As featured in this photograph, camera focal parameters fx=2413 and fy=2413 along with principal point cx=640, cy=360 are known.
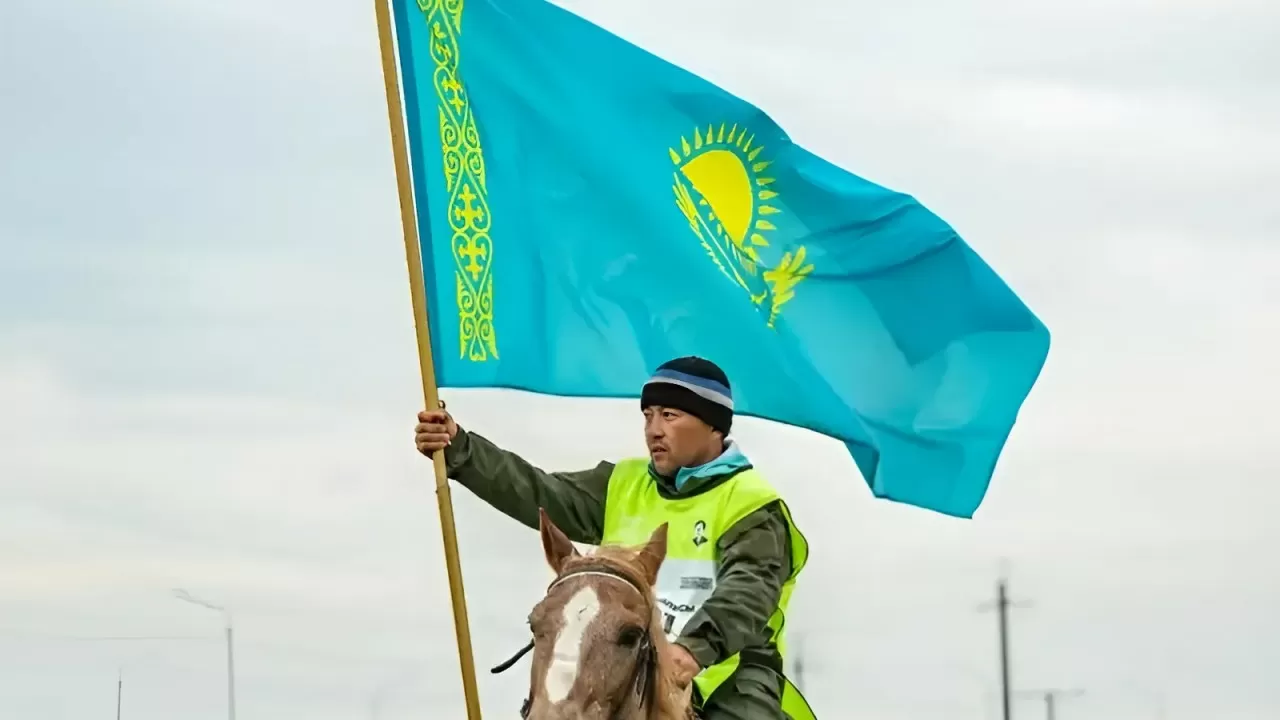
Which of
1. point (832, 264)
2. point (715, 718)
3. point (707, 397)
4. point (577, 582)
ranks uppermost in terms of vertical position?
point (832, 264)

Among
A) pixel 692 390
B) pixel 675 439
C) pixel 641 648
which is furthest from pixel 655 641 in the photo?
pixel 692 390

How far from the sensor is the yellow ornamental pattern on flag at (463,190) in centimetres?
1256

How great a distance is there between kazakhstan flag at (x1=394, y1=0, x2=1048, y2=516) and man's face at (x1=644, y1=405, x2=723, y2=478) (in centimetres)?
178

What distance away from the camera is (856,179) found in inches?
551

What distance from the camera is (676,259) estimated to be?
43.8 ft

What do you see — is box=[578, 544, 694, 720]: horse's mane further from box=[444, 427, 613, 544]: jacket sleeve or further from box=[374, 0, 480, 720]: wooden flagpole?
box=[444, 427, 613, 544]: jacket sleeve

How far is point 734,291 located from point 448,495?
286 centimetres

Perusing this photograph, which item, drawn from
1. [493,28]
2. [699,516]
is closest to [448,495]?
[699,516]

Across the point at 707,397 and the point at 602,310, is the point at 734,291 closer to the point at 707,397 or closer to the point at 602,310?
the point at 602,310

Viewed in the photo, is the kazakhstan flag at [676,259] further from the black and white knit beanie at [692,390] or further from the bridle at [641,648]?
the bridle at [641,648]

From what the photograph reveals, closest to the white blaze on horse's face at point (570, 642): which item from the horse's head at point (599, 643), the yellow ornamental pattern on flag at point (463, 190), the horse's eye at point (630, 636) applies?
the horse's head at point (599, 643)

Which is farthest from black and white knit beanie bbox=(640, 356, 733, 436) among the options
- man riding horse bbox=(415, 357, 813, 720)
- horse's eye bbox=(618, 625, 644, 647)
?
horse's eye bbox=(618, 625, 644, 647)

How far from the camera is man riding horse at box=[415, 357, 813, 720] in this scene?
34.0 feet

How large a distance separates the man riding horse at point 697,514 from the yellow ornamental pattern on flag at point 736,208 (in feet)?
7.64
